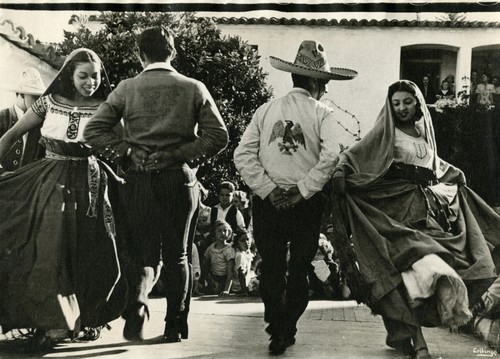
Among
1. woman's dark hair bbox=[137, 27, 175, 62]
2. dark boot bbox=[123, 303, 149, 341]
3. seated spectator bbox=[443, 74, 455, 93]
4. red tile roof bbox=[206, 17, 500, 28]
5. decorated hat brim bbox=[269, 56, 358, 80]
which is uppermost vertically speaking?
red tile roof bbox=[206, 17, 500, 28]

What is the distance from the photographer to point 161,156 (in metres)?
3.02

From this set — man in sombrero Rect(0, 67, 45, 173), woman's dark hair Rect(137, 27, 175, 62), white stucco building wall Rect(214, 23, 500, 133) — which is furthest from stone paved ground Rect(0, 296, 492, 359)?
woman's dark hair Rect(137, 27, 175, 62)

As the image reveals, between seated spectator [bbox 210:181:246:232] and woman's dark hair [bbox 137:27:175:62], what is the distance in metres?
0.76

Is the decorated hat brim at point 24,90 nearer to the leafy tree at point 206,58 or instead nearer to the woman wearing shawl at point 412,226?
the leafy tree at point 206,58

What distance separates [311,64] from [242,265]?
127 centimetres

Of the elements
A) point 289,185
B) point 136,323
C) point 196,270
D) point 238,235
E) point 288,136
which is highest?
point 288,136

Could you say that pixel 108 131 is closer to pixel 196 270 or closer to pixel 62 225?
pixel 62 225

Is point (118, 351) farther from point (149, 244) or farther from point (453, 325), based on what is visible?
point (453, 325)

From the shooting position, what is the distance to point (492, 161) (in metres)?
3.43

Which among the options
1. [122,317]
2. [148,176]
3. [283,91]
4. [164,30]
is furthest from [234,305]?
[164,30]

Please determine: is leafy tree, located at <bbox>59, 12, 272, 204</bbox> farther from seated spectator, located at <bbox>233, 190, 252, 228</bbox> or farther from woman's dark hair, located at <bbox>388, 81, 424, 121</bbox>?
woman's dark hair, located at <bbox>388, 81, 424, 121</bbox>

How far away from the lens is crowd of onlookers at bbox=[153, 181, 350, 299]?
3.61m

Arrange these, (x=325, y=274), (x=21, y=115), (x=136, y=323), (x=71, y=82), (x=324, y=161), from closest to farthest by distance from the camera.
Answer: (x=324, y=161) < (x=136, y=323) < (x=71, y=82) < (x=21, y=115) < (x=325, y=274)

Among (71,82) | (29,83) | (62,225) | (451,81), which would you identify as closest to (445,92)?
(451,81)
